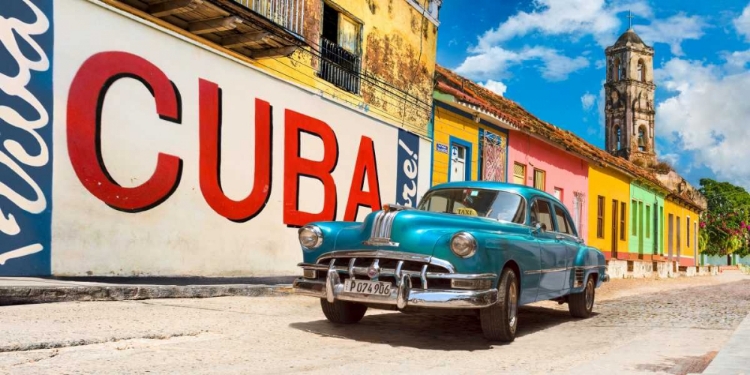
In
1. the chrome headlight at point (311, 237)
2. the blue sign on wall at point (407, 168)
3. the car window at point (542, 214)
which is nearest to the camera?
the chrome headlight at point (311, 237)

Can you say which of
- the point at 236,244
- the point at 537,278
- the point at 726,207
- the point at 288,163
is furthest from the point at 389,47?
the point at 726,207

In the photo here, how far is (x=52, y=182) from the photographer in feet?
26.3

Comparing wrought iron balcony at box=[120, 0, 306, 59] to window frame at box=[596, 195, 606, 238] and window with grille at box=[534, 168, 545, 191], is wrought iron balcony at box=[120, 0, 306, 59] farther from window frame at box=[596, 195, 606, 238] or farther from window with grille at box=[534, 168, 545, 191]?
window frame at box=[596, 195, 606, 238]

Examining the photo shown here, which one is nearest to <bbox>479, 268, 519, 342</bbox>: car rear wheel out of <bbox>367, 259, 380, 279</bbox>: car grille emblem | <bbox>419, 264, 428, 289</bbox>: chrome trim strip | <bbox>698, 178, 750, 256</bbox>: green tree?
<bbox>419, 264, 428, 289</bbox>: chrome trim strip

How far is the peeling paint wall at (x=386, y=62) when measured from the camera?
502 inches

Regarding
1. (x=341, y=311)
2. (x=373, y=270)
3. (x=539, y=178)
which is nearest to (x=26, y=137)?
(x=341, y=311)

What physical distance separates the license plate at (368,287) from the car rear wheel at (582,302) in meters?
3.82

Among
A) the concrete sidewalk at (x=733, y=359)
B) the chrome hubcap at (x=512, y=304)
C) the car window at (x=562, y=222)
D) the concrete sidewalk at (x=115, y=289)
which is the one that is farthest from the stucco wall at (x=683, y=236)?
the chrome hubcap at (x=512, y=304)

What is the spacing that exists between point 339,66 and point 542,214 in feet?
23.6

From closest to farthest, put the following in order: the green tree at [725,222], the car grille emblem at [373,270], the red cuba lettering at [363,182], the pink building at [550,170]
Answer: the car grille emblem at [373,270], the red cuba lettering at [363,182], the pink building at [550,170], the green tree at [725,222]

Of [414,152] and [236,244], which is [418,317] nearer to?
[236,244]

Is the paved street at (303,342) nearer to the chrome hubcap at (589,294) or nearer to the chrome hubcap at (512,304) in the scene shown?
the chrome hubcap at (512,304)

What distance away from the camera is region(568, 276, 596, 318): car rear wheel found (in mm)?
→ 8555

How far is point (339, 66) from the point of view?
13680 mm
